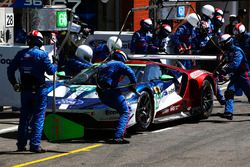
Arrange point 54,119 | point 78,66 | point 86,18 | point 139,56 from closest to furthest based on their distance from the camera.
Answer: point 54,119, point 78,66, point 139,56, point 86,18

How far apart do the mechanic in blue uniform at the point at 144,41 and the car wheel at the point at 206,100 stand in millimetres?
3795

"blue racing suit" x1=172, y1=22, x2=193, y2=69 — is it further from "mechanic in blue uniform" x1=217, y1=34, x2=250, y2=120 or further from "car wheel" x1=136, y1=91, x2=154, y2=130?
"car wheel" x1=136, y1=91, x2=154, y2=130

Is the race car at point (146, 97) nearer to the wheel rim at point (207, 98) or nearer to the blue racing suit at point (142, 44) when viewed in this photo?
the wheel rim at point (207, 98)

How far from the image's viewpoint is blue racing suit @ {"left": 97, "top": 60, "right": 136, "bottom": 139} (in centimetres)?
1260

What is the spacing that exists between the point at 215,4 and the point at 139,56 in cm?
1687

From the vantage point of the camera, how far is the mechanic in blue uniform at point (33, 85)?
1159 centimetres

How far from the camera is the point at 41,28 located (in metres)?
17.3

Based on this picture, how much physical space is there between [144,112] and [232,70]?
→ 2612 millimetres

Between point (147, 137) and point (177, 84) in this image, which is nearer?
point (147, 137)

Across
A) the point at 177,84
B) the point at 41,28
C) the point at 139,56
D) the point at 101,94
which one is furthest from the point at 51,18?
the point at 101,94

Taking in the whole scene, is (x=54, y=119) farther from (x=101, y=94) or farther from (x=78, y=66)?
(x=78, y=66)

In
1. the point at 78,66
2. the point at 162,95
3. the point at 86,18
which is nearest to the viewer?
the point at 162,95

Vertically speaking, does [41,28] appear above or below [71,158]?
above

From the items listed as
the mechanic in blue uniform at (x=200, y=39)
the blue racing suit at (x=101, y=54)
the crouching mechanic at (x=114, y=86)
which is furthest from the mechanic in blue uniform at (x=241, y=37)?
the crouching mechanic at (x=114, y=86)
